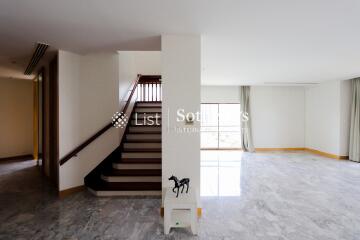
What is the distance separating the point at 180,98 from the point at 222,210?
6.18 ft

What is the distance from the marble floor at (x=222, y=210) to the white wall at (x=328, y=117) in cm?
180

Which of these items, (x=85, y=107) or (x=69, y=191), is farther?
(x=85, y=107)

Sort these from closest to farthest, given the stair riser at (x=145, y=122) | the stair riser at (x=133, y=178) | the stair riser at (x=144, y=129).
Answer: the stair riser at (x=133, y=178) → the stair riser at (x=144, y=129) → the stair riser at (x=145, y=122)

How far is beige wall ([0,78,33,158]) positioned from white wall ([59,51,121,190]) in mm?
4335

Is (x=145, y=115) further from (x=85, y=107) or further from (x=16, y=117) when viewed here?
(x=16, y=117)

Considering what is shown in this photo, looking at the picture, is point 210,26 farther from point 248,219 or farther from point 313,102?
point 313,102

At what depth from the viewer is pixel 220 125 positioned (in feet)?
26.6

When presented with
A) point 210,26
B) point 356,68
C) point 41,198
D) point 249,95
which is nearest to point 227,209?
point 210,26

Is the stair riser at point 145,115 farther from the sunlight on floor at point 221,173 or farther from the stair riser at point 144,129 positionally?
the sunlight on floor at point 221,173

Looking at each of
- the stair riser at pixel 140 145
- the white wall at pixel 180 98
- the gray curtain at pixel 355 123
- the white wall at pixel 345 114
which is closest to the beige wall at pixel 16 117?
the stair riser at pixel 140 145

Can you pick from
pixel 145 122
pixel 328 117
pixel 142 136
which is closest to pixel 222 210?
pixel 142 136

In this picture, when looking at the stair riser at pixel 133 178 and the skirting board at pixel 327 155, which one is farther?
the skirting board at pixel 327 155

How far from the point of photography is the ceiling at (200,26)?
205 centimetres

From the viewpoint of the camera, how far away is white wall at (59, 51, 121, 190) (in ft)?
12.3
